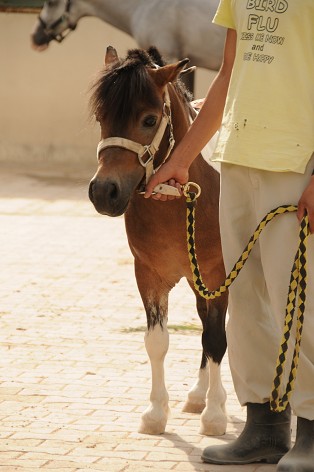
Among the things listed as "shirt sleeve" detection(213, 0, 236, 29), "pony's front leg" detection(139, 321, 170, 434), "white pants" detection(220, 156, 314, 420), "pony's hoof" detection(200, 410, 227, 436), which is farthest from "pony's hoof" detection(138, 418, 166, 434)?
"shirt sleeve" detection(213, 0, 236, 29)

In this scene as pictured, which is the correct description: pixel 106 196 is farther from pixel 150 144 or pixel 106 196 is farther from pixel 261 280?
pixel 261 280

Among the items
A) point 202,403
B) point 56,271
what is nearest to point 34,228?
point 56,271

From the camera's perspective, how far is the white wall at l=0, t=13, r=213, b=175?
54.3ft

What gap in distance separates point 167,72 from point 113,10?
10578 millimetres

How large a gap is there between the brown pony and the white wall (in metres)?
11.0

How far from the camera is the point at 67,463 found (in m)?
4.70

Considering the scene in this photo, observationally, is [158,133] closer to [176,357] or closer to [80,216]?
[176,357]

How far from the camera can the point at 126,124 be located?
4.95 m

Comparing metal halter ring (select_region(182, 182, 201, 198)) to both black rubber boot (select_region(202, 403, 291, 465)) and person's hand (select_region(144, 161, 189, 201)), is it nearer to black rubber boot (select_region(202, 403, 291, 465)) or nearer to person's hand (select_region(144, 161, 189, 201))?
person's hand (select_region(144, 161, 189, 201))

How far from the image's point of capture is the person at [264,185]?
4.28 meters

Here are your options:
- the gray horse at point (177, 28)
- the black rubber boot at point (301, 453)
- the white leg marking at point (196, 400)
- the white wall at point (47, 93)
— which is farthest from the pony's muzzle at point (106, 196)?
the white wall at point (47, 93)

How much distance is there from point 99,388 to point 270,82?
2281 millimetres

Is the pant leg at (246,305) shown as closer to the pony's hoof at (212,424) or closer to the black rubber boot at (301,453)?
the black rubber boot at (301,453)

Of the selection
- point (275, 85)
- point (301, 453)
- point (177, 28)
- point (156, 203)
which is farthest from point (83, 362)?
point (177, 28)
